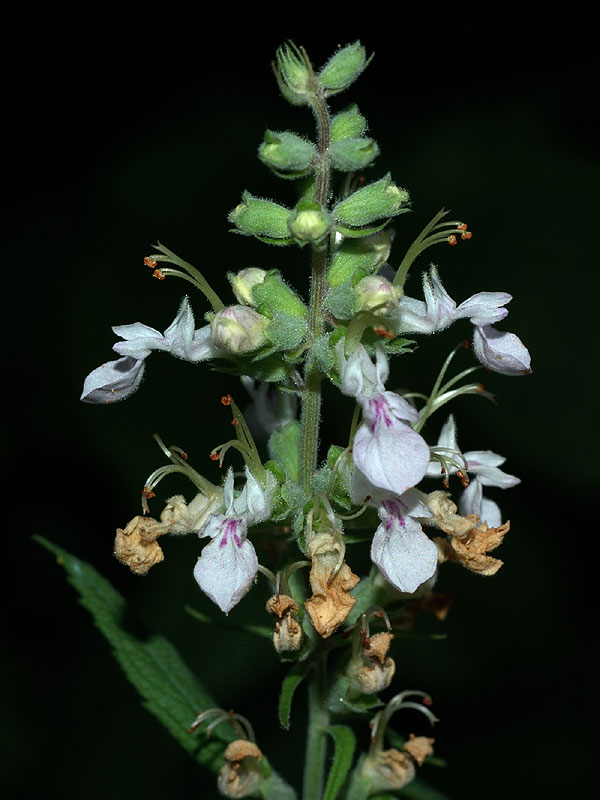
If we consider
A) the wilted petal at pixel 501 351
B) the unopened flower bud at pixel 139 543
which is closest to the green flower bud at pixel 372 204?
the wilted petal at pixel 501 351

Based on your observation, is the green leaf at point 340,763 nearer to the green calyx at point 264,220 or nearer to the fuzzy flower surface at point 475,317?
the fuzzy flower surface at point 475,317

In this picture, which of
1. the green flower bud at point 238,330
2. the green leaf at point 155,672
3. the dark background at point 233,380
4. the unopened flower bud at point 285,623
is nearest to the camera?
the green flower bud at point 238,330

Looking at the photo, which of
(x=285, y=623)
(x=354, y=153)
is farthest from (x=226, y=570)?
(x=354, y=153)

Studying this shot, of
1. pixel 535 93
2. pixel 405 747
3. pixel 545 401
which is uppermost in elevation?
pixel 535 93

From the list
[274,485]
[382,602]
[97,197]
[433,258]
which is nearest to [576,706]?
[433,258]

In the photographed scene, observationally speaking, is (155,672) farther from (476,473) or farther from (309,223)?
(309,223)

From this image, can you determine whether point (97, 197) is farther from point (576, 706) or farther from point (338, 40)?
point (576, 706)
